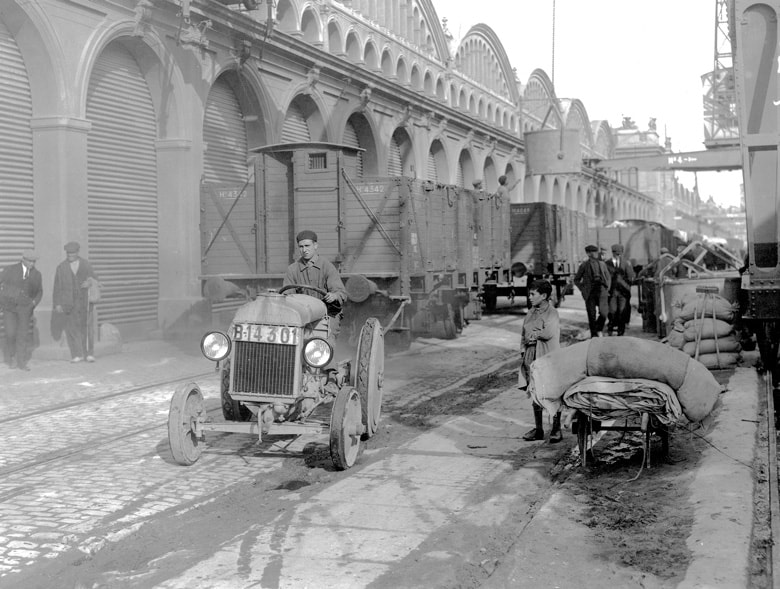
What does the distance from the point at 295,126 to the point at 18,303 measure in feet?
39.3

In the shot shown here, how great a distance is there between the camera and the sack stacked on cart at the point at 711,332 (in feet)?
37.7

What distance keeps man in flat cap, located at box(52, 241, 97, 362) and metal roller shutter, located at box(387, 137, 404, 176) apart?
54.7ft

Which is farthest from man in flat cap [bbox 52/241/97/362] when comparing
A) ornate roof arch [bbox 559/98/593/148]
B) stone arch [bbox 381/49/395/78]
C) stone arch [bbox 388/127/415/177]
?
ornate roof arch [bbox 559/98/593/148]

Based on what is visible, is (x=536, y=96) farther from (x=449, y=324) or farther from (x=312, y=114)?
(x=449, y=324)

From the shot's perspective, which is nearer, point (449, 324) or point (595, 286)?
point (595, 286)

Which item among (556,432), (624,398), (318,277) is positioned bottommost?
(556,432)

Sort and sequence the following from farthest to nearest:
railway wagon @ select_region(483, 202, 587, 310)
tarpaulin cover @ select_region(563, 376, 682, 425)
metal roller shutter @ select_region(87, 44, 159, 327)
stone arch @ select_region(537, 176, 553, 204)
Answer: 1. stone arch @ select_region(537, 176, 553, 204)
2. railway wagon @ select_region(483, 202, 587, 310)
3. metal roller shutter @ select_region(87, 44, 159, 327)
4. tarpaulin cover @ select_region(563, 376, 682, 425)

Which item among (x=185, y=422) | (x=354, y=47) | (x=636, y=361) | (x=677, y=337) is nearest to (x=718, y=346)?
(x=677, y=337)

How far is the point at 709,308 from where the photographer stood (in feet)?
→ 39.2

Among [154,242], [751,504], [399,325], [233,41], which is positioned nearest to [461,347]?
[399,325]

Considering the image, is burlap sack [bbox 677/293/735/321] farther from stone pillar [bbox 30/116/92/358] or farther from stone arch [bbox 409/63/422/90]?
stone arch [bbox 409/63/422/90]

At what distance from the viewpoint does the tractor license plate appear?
6.84m

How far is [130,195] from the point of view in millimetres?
17359

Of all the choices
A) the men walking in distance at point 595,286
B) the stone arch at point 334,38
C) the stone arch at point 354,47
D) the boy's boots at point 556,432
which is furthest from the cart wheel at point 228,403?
the stone arch at point 354,47
